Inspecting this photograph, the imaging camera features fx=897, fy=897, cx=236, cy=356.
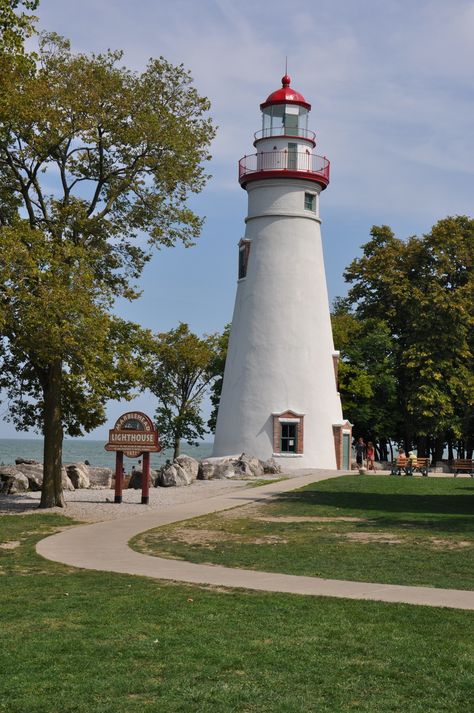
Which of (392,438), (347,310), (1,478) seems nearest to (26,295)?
(1,478)

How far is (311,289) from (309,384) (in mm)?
4333

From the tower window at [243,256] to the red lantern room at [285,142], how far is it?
293 centimetres

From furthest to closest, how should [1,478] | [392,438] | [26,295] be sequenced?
[392,438], [1,478], [26,295]

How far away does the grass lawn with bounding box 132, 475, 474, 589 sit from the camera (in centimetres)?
1374

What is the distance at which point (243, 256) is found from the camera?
4178cm

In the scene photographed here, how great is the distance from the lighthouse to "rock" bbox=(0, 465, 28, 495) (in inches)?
506

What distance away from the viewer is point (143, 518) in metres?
21.4

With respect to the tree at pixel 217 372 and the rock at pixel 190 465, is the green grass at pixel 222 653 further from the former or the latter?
the tree at pixel 217 372

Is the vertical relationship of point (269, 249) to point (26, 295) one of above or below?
above

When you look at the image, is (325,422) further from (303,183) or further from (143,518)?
(143,518)

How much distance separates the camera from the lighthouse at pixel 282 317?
40188 mm

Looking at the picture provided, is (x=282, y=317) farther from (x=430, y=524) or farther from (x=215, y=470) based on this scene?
(x=430, y=524)

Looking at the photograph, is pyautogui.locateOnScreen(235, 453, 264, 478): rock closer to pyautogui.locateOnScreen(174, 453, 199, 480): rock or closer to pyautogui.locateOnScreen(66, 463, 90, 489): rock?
pyautogui.locateOnScreen(174, 453, 199, 480): rock

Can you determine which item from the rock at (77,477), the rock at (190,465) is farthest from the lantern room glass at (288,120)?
the rock at (77,477)
